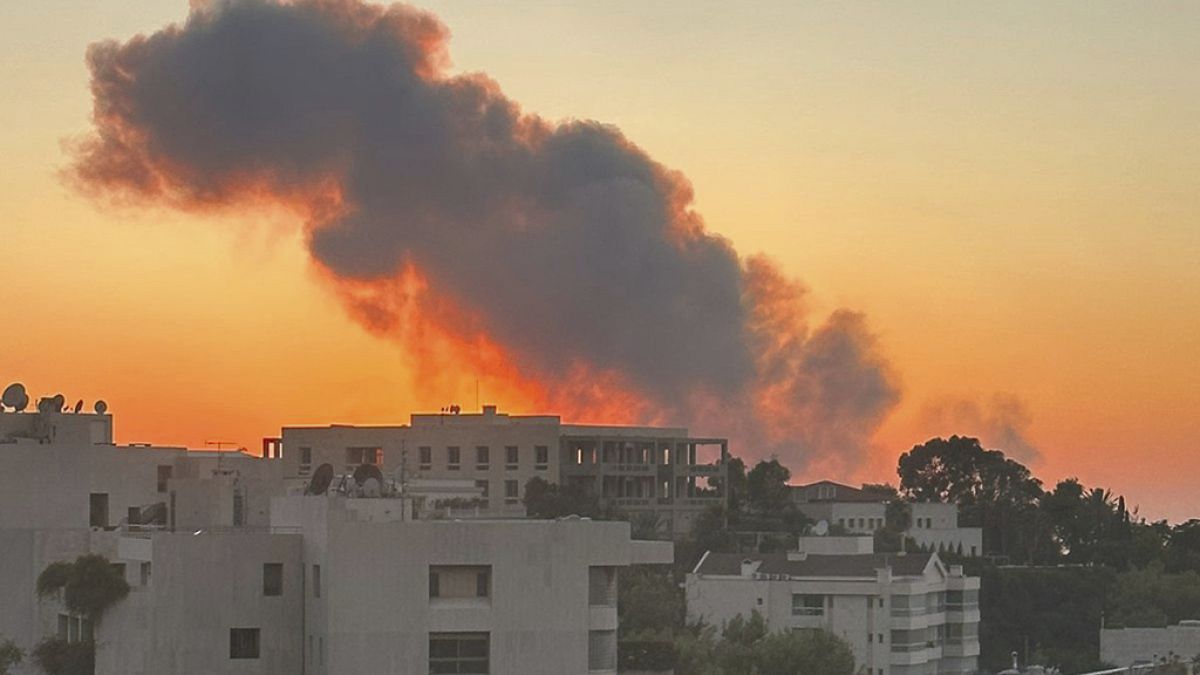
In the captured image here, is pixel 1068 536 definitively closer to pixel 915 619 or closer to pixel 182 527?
pixel 915 619

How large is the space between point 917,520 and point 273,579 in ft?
348

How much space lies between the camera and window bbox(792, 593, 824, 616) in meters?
125

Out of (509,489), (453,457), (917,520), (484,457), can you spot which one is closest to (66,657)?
(509,489)

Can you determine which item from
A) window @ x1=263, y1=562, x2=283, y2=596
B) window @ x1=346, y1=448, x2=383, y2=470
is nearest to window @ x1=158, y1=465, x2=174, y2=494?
window @ x1=263, y1=562, x2=283, y2=596

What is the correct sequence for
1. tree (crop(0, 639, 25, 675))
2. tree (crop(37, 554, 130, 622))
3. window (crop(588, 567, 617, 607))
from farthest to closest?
tree (crop(0, 639, 25, 675))
tree (crop(37, 554, 130, 622))
window (crop(588, 567, 617, 607))

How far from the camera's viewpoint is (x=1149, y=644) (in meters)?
131

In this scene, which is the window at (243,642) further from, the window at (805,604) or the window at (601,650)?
the window at (805,604)

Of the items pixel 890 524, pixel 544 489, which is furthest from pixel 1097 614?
pixel 544 489

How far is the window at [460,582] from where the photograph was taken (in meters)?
60.4

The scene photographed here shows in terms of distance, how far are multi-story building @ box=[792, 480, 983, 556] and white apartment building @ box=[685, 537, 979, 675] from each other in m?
28.2

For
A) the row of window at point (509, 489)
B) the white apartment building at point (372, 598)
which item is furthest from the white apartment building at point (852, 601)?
the white apartment building at point (372, 598)

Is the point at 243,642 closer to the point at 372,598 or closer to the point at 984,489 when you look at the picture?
the point at 372,598

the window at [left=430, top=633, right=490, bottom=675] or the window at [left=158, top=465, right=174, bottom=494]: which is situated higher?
the window at [left=158, top=465, right=174, bottom=494]

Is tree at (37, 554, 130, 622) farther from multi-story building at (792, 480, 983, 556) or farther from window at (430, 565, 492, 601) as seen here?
multi-story building at (792, 480, 983, 556)
